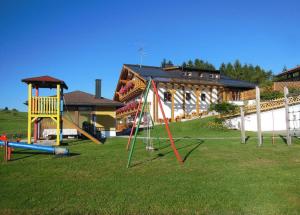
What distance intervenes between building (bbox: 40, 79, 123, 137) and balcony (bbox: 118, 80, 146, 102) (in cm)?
872

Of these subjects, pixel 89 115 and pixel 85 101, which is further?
pixel 89 115

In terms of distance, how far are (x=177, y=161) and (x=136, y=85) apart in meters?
25.5

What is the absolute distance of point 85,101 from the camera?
22812 mm

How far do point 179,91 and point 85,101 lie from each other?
49.3 feet

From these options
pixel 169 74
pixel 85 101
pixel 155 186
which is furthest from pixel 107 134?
pixel 155 186

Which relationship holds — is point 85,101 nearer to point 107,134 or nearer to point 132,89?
point 107,134

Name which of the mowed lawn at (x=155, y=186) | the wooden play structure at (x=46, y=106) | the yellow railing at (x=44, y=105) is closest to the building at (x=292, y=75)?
the mowed lawn at (x=155, y=186)

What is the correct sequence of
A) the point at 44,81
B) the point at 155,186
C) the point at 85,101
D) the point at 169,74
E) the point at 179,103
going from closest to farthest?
the point at 155,186 < the point at 44,81 < the point at 85,101 < the point at 179,103 < the point at 169,74

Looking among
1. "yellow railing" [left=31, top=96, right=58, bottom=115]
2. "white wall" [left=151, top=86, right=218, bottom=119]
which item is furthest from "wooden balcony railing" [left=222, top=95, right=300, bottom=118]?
"yellow railing" [left=31, top=96, right=58, bottom=115]

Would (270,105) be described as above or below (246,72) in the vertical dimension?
below

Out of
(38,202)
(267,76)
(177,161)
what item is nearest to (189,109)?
(177,161)

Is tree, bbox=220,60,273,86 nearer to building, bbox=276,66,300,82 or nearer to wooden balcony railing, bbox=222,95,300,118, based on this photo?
building, bbox=276,66,300,82

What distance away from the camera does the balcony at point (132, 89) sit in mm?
32994

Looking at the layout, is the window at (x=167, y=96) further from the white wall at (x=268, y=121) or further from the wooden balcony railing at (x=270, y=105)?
the white wall at (x=268, y=121)
